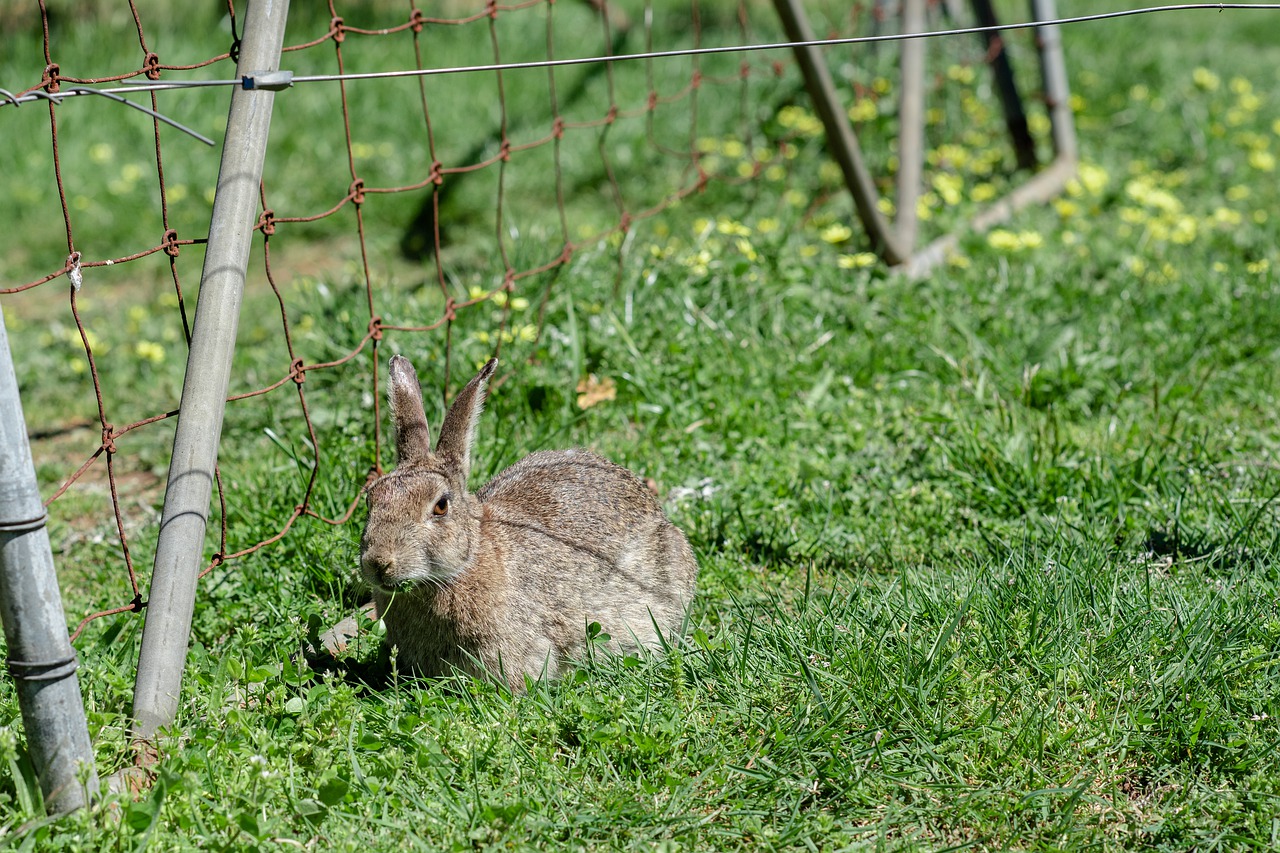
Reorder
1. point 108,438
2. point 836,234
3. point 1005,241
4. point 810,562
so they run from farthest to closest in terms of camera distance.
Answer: point 836,234, point 1005,241, point 810,562, point 108,438

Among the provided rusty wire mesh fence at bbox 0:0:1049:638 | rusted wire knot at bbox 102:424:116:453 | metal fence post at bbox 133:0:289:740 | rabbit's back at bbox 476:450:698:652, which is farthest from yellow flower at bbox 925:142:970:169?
rusted wire knot at bbox 102:424:116:453

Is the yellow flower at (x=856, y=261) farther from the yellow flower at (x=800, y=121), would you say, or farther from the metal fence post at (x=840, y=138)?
the yellow flower at (x=800, y=121)

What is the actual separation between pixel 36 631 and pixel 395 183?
4541 mm

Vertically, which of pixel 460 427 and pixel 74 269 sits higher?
pixel 74 269

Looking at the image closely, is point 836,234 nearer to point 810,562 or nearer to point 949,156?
point 949,156

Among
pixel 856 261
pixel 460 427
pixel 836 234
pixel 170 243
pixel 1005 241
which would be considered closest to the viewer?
pixel 170 243

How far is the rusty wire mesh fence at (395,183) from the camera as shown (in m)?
4.48

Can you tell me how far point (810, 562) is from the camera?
3150mm

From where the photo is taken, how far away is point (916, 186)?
18.0 feet

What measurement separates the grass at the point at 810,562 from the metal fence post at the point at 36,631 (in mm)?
66

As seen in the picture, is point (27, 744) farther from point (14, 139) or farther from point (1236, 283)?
point (14, 139)

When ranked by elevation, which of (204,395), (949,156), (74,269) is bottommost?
(949,156)

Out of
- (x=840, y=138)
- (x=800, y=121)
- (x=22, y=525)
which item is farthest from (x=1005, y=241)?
(x=22, y=525)

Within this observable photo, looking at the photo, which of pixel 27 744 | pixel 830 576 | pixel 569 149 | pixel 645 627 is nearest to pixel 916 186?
pixel 569 149
